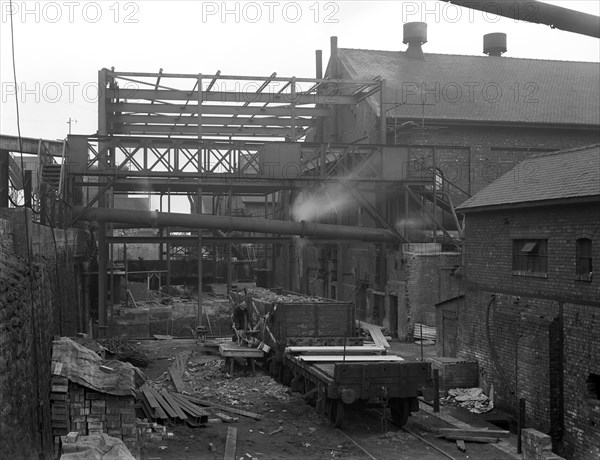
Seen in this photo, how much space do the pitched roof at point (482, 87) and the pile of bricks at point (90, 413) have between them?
20.0 meters

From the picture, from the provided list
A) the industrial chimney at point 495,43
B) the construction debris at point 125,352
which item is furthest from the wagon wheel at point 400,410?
the industrial chimney at point 495,43

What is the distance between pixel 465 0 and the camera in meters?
6.85

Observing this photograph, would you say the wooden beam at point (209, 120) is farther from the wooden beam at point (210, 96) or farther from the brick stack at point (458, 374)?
the brick stack at point (458, 374)

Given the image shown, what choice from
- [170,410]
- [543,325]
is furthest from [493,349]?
[170,410]

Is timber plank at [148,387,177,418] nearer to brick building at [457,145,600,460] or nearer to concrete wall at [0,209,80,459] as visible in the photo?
concrete wall at [0,209,80,459]

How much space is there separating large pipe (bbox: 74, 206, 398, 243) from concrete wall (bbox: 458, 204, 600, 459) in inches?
298

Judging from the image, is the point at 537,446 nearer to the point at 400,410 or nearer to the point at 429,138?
the point at 400,410

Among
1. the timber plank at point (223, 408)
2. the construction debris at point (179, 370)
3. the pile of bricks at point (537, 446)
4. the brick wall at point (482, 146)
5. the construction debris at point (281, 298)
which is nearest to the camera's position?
the pile of bricks at point (537, 446)

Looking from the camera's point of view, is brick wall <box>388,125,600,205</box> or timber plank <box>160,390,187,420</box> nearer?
timber plank <box>160,390,187,420</box>

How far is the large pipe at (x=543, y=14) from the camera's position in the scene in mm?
6883

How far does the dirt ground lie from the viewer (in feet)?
41.0

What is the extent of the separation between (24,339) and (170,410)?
16.5ft

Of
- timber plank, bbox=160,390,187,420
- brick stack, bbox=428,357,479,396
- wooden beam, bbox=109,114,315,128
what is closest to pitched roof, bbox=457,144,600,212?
brick stack, bbox=428,357,479,396

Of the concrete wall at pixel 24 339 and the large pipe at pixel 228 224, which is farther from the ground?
the large pipe at pixel 228 224
